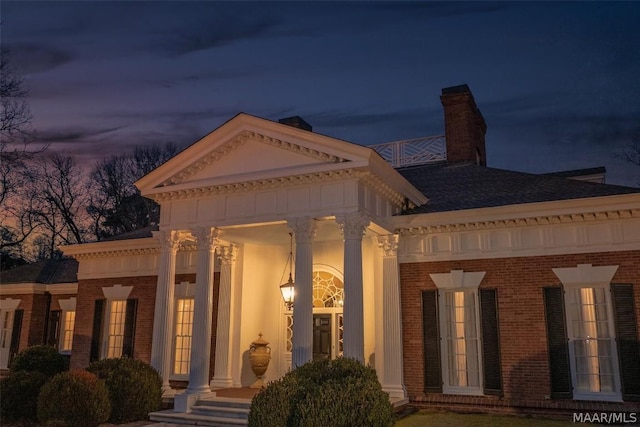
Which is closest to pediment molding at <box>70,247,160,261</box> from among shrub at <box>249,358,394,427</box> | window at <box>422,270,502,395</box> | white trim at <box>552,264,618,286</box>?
window at <box>422,270,502,395</box>

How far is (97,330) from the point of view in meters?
19.0

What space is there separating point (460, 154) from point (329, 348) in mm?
8586

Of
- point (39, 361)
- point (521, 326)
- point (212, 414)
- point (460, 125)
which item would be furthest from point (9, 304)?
point (521, 326)

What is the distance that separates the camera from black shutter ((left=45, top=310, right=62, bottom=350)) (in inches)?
904

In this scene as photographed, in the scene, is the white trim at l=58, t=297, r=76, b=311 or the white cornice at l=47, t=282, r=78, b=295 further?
the white cornice at l=47, t=282, r=78, b=295

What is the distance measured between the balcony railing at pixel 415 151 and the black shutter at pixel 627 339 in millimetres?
9161

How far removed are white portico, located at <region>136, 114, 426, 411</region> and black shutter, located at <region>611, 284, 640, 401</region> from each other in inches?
201

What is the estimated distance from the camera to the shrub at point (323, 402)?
8992 millimetres

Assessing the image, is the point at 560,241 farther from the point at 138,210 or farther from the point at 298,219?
the point at 138,210

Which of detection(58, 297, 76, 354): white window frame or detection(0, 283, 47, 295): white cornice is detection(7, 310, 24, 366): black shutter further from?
detection(58, 297, 76, 354): white window frame

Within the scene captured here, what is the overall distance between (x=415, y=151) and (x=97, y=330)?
44.9ft

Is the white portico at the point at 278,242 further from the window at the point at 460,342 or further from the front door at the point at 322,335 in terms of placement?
the window at the point at 460,342

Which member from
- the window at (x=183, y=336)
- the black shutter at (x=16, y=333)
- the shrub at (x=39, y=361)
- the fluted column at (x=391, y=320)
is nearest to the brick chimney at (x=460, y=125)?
the fluted column at (x=391, y=320)

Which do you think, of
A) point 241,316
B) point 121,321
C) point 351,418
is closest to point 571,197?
point 351,418
